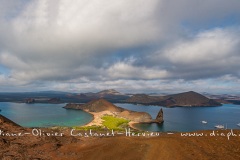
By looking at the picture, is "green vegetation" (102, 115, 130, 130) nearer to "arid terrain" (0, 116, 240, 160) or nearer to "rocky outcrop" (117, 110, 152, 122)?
"rocky outcrop" (117, 110, 152, 122)

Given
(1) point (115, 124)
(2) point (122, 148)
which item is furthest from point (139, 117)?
(2) point (122, 148)

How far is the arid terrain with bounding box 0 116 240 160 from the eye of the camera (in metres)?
24.2

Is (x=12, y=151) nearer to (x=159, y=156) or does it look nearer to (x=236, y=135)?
(x=159, y=156)

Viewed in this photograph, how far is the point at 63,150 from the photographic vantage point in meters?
27.6

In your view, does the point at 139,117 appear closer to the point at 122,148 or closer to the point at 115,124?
the point at 115,124

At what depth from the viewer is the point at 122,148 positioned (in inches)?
1035

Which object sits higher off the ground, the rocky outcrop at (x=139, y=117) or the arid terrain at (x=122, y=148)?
the arid terrain at (x=122, y=148)

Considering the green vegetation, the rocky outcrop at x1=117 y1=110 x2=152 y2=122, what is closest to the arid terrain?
the green vegetation

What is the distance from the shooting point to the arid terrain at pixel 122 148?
24.2 metres

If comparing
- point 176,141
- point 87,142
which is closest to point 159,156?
point 176,141

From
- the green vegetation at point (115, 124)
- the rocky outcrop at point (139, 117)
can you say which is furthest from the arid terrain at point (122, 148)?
the rocky outcrop at point (139, 117)

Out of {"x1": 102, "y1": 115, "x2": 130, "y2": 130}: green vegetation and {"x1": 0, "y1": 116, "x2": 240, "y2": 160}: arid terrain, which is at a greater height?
{"x1": 0, "y1": 116, "x2": 240, "y2": 160}: arid terrain

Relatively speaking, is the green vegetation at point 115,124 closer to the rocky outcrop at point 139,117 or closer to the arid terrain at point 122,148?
the rocky outcrop at point 139,117

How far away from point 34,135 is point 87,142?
7087 millimetres
